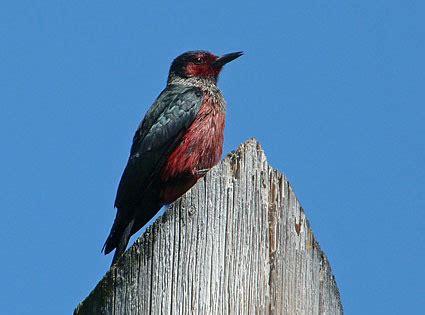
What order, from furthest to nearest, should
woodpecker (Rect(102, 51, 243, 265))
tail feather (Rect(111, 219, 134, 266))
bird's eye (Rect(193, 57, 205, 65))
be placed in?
bird's eye (Rect(193, 57, 205, 65)) → woodpecker (Rect(102, 51, 243, 265)) → tail feather (Rect(111, 219, 134, 266))

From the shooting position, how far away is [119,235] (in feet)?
21.8

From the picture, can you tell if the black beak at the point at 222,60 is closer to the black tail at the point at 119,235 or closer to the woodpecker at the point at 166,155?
the woodpecker at the point at 166,155

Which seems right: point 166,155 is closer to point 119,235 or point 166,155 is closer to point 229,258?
point 119,235

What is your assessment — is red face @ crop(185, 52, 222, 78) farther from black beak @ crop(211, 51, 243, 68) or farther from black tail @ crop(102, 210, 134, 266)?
black tail @ crop(102, 210, 134, 266)

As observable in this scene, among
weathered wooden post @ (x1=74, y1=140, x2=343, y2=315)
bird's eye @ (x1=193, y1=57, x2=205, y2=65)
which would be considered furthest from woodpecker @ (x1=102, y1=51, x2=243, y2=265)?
weathered wooden post @ (x1=74, y1=140, x2=343, y2=315)

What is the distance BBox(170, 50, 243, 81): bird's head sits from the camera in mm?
8719

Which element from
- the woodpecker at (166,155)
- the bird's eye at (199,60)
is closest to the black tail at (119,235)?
the woodpecker at (166,155)

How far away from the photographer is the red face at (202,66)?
8.73 metres

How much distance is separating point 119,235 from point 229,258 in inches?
147

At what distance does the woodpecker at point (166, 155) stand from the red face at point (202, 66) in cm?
86

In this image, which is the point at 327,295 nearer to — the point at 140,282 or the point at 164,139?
the point at 140,282

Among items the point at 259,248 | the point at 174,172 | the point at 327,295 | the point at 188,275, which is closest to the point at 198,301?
the point at 188,275

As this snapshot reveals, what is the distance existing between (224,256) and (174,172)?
398 centimetres

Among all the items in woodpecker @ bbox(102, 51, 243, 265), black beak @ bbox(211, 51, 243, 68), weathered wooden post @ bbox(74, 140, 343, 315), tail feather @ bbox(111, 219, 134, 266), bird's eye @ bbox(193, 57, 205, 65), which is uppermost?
bird's eye @ bbox(193, 57, 205, 65)
